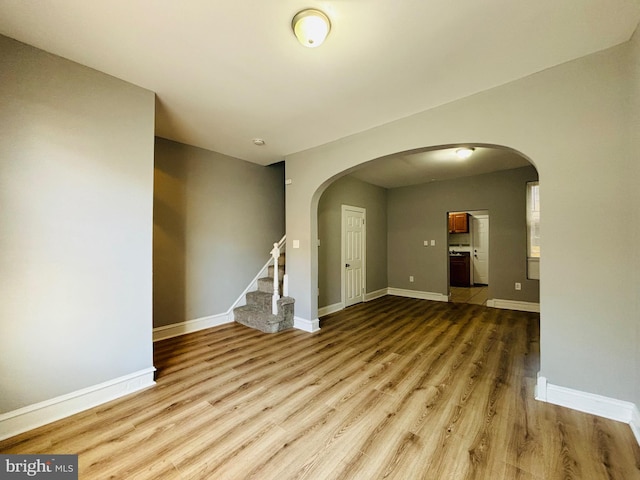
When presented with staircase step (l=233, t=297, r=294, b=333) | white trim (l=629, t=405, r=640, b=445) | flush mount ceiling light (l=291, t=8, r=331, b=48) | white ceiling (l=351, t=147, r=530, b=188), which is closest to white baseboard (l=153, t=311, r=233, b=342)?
staircase step (l=233, t=297, r=294, b=333)

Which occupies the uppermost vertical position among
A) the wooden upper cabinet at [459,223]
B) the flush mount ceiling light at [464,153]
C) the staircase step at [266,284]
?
the flush mount ceiling light at [464,153]

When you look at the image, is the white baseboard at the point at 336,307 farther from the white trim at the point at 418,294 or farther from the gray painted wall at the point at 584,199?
the gray painted wall at the point at 584,199

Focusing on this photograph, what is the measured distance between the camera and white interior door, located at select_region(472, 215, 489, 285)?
7906mm

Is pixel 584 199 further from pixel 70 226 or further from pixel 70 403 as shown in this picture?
pixel 70 403

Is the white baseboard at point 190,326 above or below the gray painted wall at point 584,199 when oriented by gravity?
below

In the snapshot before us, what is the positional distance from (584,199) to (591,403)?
1.53m

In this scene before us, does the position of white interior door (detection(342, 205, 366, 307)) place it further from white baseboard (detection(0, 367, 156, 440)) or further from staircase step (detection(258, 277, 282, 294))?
white baseboard (detection(0, 367, 156, 440))

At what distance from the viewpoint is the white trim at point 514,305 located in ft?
15.4

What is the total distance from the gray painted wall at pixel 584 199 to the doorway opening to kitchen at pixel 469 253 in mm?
5635

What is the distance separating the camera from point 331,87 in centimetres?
229

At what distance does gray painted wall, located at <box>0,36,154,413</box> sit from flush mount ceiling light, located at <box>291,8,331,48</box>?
1617 mm

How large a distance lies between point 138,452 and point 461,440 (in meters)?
2.05

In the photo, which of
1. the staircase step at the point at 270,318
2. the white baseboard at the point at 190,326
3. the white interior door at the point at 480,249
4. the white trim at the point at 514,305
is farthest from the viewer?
the white interior door at the point at 480,249

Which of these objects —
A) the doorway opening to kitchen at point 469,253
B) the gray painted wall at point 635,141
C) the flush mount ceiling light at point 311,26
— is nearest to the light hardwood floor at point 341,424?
the gray painted wall at point 635,141
